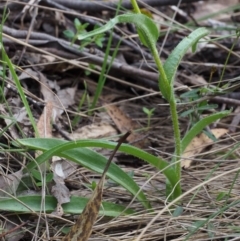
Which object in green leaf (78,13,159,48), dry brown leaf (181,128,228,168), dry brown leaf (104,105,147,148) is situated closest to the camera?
green leaf (78,13,159,48)

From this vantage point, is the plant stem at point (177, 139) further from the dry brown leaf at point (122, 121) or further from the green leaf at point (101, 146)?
the dry brown leaf at point (122, 121)

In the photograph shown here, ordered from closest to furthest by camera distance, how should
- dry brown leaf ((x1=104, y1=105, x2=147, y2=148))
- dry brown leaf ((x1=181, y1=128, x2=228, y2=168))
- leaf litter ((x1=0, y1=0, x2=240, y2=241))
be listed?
leaf litter ((x1=0, y1=0, x2=240, y2=241))
dry brown leaf ((x1=181, y1=128, x2=228, y2=168))
dry brown leaf ((x1=104, y1=105, x2=147, y2=148))

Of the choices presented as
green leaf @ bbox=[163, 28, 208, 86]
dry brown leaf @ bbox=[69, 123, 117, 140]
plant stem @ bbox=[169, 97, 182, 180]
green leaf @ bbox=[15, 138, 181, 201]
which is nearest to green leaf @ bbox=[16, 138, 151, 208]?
green leaf @ bbox=[15, 138, 181, 201]

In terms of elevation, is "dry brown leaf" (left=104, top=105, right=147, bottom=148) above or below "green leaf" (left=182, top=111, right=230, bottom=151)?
below

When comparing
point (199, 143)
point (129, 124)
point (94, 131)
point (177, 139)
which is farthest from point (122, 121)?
point (177, 139)

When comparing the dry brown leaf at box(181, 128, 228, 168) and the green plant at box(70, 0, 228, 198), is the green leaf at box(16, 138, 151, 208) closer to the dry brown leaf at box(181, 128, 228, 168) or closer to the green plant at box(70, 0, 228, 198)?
the green plant at box(70, 0, 228, 198)

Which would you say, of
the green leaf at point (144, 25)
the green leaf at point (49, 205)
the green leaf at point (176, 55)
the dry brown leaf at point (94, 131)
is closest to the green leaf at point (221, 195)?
the green leaf at point (49, 205)
